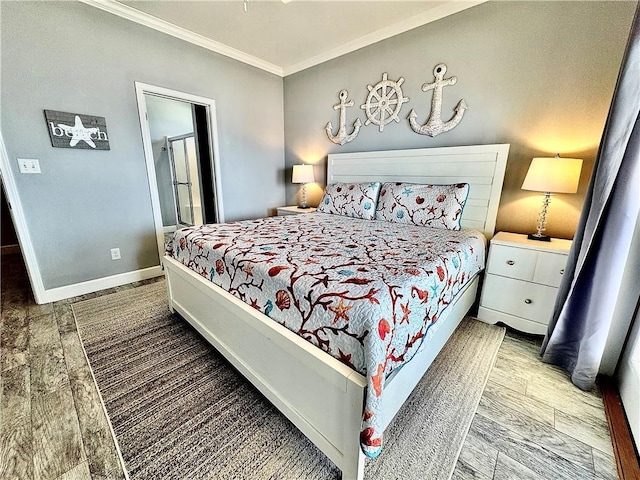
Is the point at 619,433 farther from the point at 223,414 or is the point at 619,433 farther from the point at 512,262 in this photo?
the point at 223,414

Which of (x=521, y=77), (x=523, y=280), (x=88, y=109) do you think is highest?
(x=521, y=77)

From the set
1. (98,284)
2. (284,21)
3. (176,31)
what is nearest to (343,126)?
(284,21)

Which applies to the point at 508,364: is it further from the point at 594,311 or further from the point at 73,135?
the point at 73,135

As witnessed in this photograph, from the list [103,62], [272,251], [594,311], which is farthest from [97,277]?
[594,311]

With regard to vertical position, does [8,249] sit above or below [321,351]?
below

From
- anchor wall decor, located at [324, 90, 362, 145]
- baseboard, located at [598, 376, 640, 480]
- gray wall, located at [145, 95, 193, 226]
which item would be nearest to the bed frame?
baseboard, located at [598, 376, 640, 480]

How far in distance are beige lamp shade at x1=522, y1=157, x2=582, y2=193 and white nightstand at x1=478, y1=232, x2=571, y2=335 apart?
383 millimetres

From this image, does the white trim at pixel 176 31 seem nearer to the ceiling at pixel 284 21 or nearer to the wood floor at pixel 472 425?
the ceiling at pixel 284 21

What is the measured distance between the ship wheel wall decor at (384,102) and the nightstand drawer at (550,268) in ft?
5.94

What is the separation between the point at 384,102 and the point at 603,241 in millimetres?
2201

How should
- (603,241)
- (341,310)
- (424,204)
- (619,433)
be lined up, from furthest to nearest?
(424,204), (603,241), (619,433), (341,310)

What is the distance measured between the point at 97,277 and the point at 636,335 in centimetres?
402

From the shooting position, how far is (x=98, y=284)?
8.48ft

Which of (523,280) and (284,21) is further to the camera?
(284,21)
